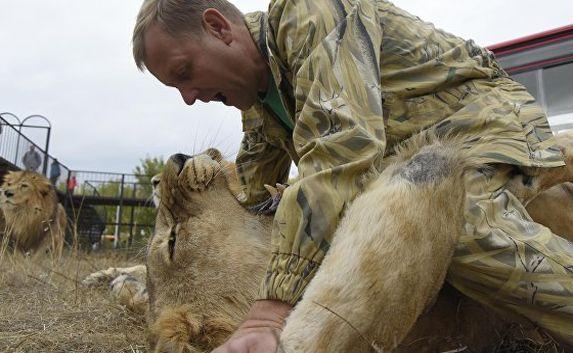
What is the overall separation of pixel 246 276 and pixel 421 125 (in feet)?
3.09

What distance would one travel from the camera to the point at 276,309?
1703mm

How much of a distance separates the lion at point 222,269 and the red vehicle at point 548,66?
420 cm

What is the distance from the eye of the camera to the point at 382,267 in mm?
1653

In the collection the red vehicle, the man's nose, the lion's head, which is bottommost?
the lion's head

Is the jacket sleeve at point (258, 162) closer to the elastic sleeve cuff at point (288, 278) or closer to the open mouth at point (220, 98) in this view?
the open mouth at point (220, 98)

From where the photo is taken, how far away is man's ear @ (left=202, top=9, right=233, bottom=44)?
2.71m

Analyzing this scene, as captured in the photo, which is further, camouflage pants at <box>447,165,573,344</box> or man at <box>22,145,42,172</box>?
man at <box>22,145,42,172</box>

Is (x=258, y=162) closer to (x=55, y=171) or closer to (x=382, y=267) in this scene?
(x=382, y=267)

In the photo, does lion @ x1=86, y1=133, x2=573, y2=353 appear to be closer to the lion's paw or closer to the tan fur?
the lion's paw

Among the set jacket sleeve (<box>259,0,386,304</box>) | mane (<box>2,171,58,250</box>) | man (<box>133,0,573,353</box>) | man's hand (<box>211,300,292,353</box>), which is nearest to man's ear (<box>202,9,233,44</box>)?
man (<box>133,0,573,353</box>)

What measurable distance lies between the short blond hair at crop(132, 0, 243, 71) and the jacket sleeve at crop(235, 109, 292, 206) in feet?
2.48

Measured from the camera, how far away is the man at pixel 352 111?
5.76ft

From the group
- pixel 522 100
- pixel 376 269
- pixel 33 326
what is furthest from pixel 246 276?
pixel 33 326

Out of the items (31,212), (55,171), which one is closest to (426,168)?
(31,212)
